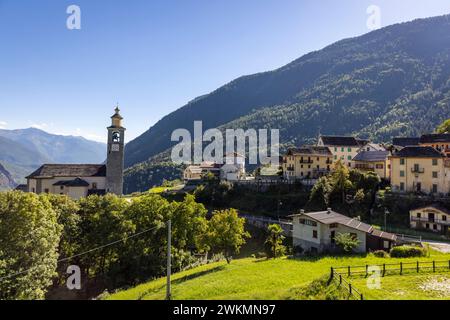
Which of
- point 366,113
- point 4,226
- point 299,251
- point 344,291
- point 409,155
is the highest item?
point 366,113

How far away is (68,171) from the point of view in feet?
221

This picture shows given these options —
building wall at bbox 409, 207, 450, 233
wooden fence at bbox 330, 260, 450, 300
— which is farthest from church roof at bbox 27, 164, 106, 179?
building wall at bbox 409, 207, 450, 233

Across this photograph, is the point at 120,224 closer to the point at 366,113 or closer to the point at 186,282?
the point at 186,282

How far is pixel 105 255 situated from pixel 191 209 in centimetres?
1170

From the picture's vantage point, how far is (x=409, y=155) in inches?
2174

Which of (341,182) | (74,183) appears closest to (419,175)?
(341,182)

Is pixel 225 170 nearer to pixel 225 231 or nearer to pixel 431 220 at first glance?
pixel 431 220

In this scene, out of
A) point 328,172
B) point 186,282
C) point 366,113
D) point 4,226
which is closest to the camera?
point 4,226

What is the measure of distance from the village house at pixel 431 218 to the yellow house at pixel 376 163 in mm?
15834

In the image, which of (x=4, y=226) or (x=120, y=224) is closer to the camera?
(x=4, y=226)

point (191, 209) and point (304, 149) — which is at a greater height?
point (304, 149)

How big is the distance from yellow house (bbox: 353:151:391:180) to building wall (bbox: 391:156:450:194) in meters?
6.39

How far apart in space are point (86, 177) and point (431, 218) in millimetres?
64999
